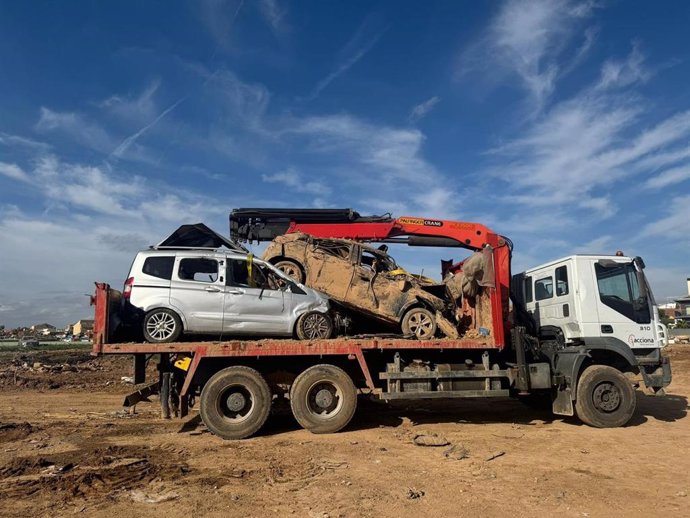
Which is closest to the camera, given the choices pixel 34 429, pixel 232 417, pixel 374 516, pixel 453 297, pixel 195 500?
pixel 374 516

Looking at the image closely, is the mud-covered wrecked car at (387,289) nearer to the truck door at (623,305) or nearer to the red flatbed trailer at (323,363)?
the red flatbed trailer at (323,363)

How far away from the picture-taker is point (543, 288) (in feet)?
36.3

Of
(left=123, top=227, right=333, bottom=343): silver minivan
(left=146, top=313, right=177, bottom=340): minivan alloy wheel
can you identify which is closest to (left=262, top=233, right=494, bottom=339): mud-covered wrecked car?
(left=123, top=227, right=333, bottom=343): silver minivan

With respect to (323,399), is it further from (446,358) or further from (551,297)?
(551,297)

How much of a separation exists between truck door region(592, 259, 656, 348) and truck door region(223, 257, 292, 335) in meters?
6.12

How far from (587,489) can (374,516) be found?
2748mm

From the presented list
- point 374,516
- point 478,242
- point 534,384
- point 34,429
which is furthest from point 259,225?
point 374,516

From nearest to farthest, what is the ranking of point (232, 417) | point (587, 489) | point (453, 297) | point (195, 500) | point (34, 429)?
point (195, 500) → point (587, 489) → point (232, 417) → point (34, 429) → point (453, 297)

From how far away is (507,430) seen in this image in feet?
31.1

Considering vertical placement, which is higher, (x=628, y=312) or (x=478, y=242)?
(x=478, y=242)

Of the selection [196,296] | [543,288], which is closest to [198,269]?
[196,296]

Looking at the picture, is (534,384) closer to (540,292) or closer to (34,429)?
(540,292)

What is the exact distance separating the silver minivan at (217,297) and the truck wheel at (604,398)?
4.88m

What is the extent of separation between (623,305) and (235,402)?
25.0ft
